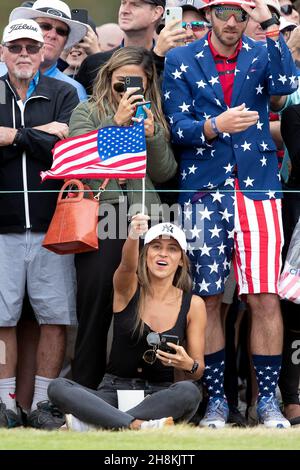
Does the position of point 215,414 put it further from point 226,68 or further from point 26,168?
point 226,68

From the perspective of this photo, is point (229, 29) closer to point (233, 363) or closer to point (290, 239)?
point (290, 239)

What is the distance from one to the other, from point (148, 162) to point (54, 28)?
5.88 feet

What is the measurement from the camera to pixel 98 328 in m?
10.1

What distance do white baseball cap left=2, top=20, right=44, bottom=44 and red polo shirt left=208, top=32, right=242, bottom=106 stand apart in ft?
4.06

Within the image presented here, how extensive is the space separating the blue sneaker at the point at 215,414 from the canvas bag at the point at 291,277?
836 mm

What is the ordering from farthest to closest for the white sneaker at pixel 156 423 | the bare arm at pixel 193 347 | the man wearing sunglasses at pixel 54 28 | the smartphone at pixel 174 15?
the man wearing sunglasses at pixel 54 28, the smartphone at pixel 174 15, the bare arm at pixel 193 347, the white sneaker at pixel 156 423

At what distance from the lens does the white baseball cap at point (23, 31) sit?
34.4ft

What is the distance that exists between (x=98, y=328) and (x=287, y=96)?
2081mm

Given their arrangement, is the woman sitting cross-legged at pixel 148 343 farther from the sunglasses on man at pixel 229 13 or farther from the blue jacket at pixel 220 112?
the sunglasses on man at pixel 229 13

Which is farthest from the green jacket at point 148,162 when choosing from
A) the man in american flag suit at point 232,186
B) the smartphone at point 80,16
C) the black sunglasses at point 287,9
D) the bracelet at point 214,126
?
the black sunglasses at point 287,9

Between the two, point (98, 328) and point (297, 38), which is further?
point (297, 38)

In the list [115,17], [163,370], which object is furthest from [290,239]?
[115,17]

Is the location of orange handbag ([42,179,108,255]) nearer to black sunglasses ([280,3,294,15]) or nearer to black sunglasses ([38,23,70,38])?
black sunglasses ([38,23,70,38])

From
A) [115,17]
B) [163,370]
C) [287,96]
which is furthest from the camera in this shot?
[115,17]
